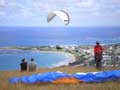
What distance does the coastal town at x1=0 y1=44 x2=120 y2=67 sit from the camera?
9.34 m

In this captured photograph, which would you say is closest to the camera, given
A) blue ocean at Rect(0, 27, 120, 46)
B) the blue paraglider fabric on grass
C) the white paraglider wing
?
the blue paraglider fabric on grass

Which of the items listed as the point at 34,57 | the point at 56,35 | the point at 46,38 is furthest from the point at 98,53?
the point at 34,57

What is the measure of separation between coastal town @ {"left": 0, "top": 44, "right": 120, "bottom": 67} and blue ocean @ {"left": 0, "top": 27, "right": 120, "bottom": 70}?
97 mm

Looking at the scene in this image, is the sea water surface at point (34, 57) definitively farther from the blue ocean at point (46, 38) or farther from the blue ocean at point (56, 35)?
the blue ocean at point (56, 35)

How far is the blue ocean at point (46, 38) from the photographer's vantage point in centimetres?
920

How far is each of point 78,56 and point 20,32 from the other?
1528mm

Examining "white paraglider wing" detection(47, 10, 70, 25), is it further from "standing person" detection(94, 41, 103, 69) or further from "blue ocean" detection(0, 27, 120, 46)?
"standing person" detection(94, 41, 103, 69)

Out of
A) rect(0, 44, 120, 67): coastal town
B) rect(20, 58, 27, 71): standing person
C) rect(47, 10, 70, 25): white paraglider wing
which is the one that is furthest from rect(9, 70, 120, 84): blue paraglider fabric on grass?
rect(47, 10, 70, 25): white paraglider wing

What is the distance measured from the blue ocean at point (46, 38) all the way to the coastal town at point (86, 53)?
0.10m

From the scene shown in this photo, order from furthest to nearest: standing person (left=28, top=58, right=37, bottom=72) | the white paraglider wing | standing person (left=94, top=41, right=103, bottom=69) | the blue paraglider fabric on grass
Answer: standing person (left=94, top=41, right=103, bottom=69) < standing person (left=28, top=58, right=37, bottom=72) < the white paraglider wing < the blue paraglider fabric on grass

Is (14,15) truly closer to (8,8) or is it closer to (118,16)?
(8,8)

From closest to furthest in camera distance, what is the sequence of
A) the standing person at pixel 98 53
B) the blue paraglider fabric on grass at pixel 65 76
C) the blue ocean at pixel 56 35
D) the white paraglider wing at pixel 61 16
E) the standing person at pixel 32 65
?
the blue paraglider fabric on grass at pixel 65 76 → the white paraglider wing at pixel 61 16 → the blue ocean at pixel 56 35 → the standing person at pixel 32 65 → the standing person at pixel 98 53

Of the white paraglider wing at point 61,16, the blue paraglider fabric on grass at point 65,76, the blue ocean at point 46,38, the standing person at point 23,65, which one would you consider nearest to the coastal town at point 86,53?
the blue ocean at point 46,38

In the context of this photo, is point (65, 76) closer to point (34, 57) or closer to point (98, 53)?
point (34, 57)
